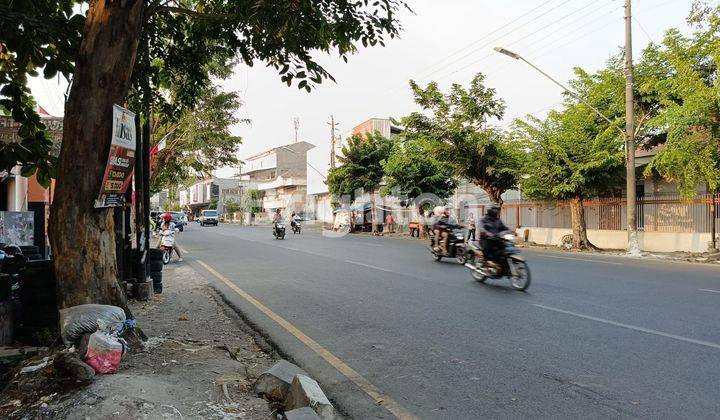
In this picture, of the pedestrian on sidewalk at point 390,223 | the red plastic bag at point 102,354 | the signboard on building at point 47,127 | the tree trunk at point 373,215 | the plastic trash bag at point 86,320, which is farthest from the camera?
the tree trunk at point 373,215

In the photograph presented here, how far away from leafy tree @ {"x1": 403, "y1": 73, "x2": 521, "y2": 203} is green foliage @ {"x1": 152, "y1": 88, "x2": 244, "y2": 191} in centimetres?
1028

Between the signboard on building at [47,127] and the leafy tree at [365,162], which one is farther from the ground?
the leafy tree at [365,162]

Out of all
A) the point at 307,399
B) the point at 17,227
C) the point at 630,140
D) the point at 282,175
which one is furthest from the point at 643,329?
the point at 282,175

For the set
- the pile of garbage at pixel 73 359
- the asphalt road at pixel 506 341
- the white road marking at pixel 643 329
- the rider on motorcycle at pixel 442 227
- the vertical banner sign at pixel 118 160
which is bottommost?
the asphalt road at pixel 506 341

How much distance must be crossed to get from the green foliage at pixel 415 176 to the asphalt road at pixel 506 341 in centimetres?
2212

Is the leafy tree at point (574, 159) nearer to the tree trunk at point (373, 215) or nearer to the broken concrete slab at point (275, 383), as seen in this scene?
the tree trunk at point (373, 215)

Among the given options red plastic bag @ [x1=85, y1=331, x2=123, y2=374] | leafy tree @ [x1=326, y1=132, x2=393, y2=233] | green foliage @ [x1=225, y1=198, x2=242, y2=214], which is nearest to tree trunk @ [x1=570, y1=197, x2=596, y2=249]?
leafy tree @ [x1=326, y1=132, x2=393, y2=233]

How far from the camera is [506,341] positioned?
5988mm

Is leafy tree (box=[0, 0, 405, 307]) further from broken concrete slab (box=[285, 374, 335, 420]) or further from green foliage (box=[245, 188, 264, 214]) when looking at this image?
green foliage (box=[245, 188, 264, 214])

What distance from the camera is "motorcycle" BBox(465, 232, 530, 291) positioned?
9852 millimetres

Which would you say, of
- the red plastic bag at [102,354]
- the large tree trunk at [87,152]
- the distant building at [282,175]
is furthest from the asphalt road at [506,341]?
the distant building at [282,175]

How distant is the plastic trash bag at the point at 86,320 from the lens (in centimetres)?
441

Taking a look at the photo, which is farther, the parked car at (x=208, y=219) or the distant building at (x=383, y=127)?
the parked car at (x=208, y=219)

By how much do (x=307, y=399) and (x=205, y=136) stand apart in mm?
22771
